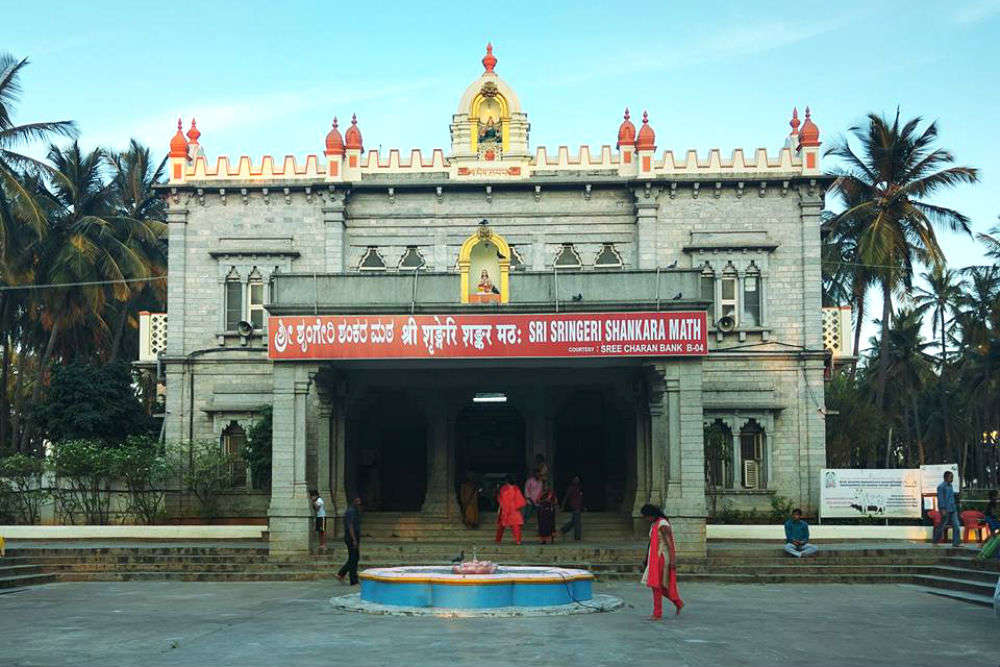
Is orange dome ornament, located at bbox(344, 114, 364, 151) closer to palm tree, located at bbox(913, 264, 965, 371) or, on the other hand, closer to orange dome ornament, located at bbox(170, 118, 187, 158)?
orange dome ornament, located at bbox(170, 118, 187, 158)

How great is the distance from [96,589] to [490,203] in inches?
562

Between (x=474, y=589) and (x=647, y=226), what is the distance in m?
15.8

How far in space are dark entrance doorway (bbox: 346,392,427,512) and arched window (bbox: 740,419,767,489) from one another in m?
7.95

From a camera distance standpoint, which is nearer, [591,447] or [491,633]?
[491,633]

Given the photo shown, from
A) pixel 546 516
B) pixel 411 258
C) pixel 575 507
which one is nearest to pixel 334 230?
pixel 411 258

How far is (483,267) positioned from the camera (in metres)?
23.9

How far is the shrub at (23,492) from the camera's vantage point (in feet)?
94.4

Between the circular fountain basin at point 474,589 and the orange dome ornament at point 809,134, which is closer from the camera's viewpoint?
the circular fountain basin at point 474,589

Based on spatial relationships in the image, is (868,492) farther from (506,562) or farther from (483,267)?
(483,267)

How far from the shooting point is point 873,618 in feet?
51.8

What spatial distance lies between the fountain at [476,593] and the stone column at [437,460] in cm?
1145

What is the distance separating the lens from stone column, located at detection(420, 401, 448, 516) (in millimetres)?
28109

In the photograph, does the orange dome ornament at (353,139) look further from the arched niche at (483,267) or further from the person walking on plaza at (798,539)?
the person walking on plaza at (798,539)

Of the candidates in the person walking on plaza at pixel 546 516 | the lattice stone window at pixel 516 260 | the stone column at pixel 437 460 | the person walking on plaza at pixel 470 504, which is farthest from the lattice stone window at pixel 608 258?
the person walking on plaza at pixel 546 516
